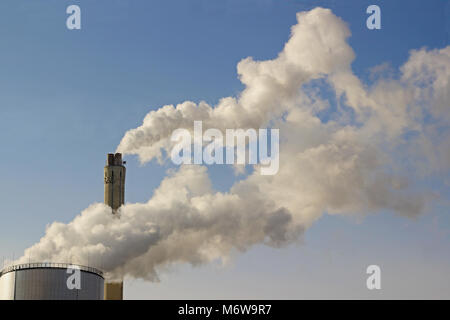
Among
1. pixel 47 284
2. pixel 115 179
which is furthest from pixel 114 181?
pixel 47 284

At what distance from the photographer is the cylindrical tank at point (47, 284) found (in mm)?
93750

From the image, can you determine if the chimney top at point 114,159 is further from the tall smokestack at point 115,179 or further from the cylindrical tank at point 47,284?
the cylindrical tank at point 47,284

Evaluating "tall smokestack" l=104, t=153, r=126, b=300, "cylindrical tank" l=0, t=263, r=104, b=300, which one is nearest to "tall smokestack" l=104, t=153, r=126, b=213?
"tall smokestack" l=104, t=153, r=126, b=300

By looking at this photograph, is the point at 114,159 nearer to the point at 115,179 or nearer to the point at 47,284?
the point at 115,179

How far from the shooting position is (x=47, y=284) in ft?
309

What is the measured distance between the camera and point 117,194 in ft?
435

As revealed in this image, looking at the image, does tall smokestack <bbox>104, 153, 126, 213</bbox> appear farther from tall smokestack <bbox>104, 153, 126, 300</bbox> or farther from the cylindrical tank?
the cylindrical tank

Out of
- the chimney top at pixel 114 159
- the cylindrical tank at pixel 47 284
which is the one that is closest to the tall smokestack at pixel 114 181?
the chimney top at pixel 114 159
